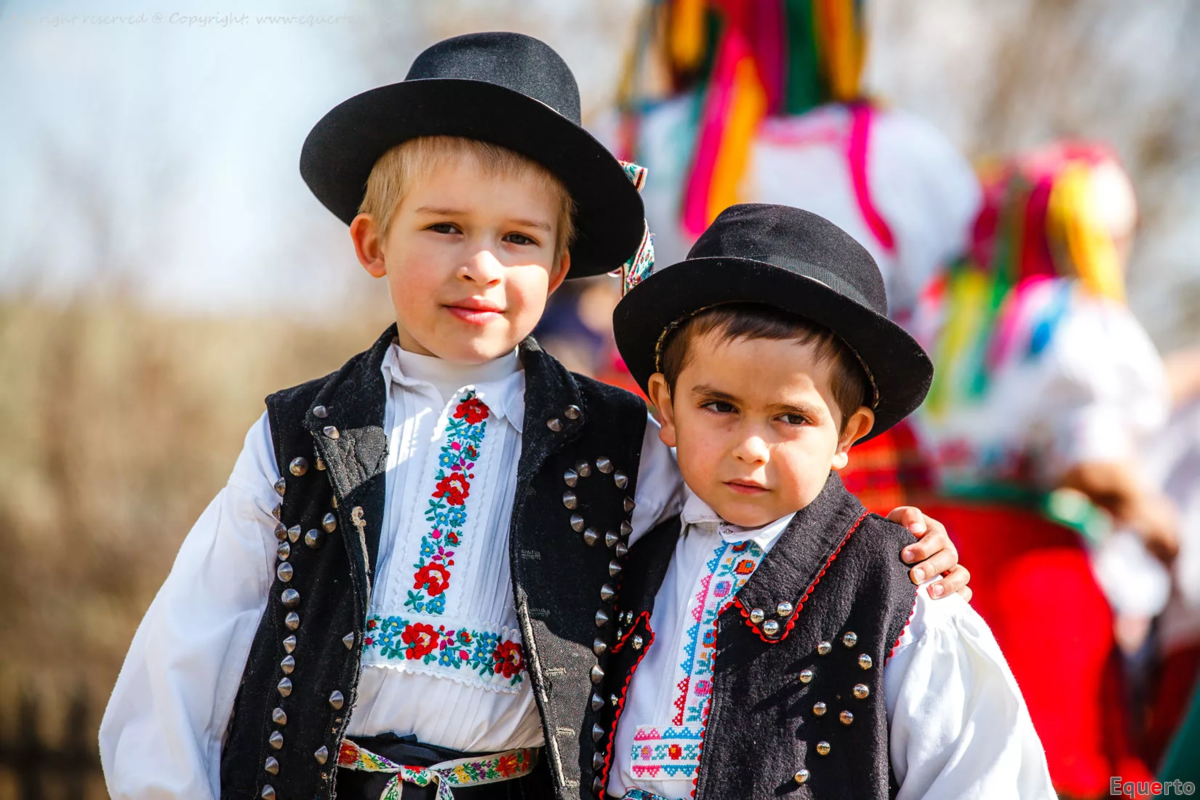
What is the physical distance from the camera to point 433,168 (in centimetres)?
195

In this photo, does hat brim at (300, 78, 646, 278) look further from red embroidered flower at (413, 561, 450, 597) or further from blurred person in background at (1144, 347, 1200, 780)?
blurred person in background at (1144, 347, 1200, 780)

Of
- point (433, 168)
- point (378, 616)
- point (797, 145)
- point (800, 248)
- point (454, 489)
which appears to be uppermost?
point (797, 145)

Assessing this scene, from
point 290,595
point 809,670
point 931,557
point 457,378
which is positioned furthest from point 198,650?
point 931,557

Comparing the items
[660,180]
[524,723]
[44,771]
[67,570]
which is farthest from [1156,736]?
[67,570]

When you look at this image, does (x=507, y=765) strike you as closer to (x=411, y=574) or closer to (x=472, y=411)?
(x=411, y=574)

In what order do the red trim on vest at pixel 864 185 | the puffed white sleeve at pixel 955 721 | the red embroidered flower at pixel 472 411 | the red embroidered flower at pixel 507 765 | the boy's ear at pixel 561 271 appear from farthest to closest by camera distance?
the red trim on vest at pixel 864 185, the boy's ear at pixel 561 271, the red embroidered flower at pixel 472 411, the red embroidered flower at pixel 507 765, the puffed white sleeve at pixel 955 721

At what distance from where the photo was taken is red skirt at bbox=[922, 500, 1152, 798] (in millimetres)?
3506

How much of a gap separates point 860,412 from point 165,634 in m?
1.24

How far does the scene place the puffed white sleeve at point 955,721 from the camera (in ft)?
5.55

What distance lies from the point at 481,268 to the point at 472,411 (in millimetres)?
280

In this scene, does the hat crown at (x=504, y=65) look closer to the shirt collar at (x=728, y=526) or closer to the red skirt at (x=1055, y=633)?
the shirt collar at (x=728, y=526)

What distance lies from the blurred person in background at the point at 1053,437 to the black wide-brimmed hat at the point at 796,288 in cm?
186

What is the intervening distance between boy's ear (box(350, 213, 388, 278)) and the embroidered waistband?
33.3 inches

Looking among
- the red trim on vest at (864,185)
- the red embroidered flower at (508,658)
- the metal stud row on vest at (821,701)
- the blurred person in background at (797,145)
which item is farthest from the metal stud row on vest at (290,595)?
the red trim on vest at (864,185)
